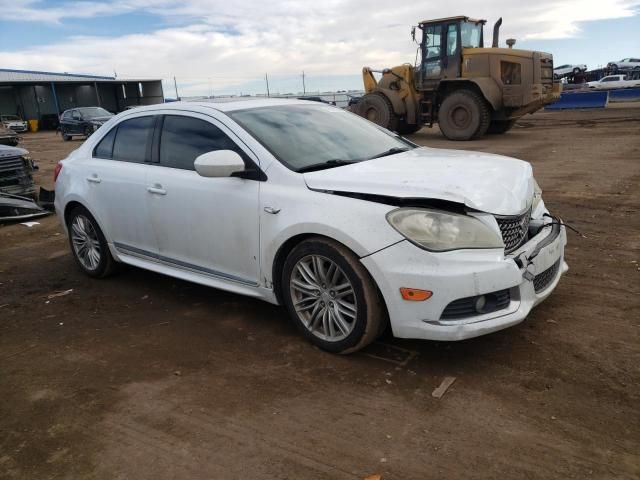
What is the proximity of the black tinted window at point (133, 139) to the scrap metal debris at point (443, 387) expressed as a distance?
9.81 feet

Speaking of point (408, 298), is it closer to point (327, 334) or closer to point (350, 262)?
point (350, 262)

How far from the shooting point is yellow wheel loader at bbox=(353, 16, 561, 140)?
50.2 feet

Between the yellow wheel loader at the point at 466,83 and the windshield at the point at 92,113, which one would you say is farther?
the windshield at the point at 92,113

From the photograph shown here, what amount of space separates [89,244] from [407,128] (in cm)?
1541

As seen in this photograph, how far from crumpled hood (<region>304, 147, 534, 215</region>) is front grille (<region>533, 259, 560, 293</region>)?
0.44m

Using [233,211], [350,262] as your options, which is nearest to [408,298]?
[350,262]

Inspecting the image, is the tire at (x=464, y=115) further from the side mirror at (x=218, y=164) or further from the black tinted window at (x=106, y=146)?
the side mirror at (x=218, y=164)

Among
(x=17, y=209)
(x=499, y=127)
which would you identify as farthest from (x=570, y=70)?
(x=17, y=209)

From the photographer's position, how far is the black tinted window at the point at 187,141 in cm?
398

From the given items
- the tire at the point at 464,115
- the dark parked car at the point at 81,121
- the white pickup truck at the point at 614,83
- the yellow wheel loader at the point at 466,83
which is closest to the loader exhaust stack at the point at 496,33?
the yellow wheel loader at the point at 466,83

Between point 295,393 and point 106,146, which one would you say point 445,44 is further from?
point 295,393

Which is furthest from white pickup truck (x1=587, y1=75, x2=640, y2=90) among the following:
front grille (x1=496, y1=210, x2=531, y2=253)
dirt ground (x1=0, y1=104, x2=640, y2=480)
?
front grille (x1=496, y1=210, x2=531, y2=253)

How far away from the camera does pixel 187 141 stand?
166 inches

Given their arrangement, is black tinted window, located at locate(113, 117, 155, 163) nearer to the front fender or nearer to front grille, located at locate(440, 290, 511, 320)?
the front fender
